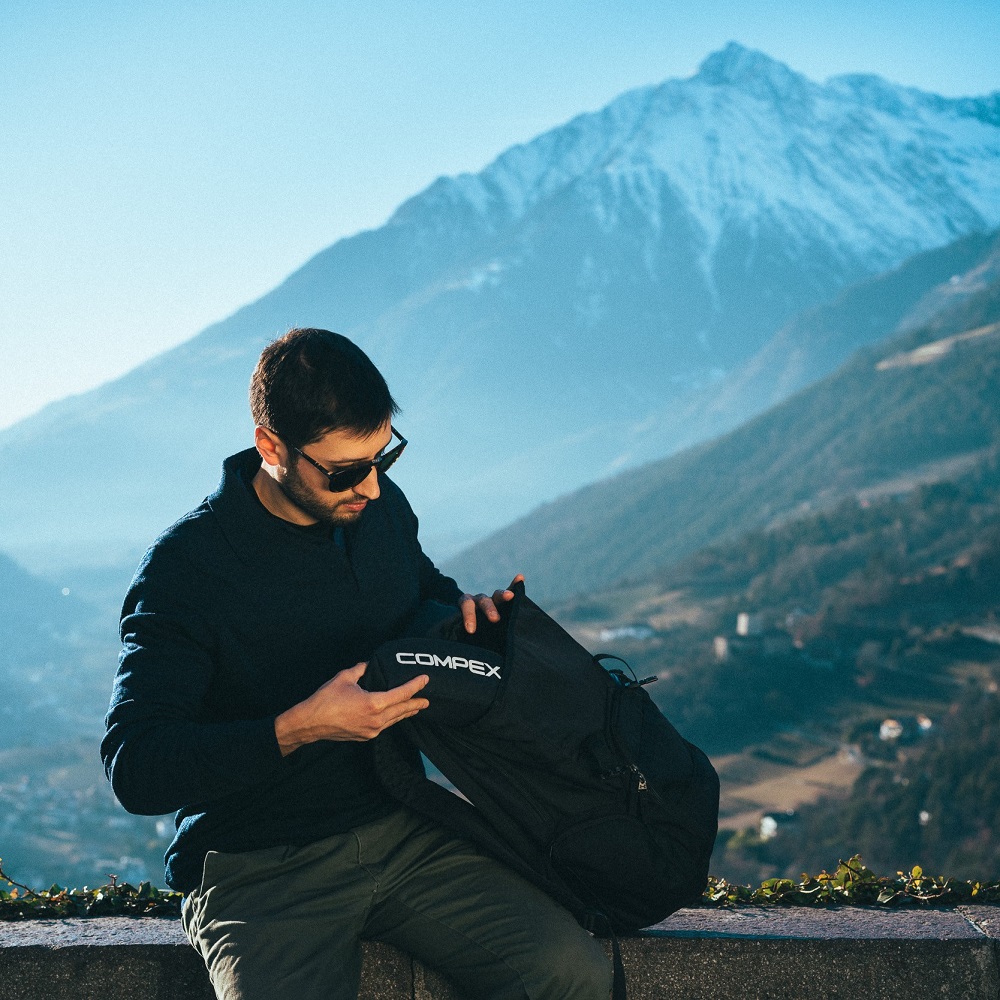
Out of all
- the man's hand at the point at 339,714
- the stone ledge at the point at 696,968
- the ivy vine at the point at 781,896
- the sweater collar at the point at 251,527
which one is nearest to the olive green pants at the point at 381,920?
the stone ledge at the point at 696,968

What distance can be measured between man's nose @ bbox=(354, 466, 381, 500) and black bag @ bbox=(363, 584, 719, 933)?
1.46ft

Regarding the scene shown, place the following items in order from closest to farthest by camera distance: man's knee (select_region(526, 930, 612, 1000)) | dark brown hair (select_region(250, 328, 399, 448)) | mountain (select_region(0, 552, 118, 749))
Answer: man's knee (select_region(526, 930, 612, 1000))
dark brown hair (select_region(250, 328, 399, 448))
mountain (select_region(0, 552, 118, 749))

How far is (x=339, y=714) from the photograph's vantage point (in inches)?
116

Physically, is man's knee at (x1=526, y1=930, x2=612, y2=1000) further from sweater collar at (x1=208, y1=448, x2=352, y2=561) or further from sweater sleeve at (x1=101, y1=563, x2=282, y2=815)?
sweater collar at (x1=208, y1=448, x2=352, y2=561)

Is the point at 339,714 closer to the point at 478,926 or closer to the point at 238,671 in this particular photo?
the point at 238,671

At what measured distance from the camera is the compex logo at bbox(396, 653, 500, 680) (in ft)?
10.3

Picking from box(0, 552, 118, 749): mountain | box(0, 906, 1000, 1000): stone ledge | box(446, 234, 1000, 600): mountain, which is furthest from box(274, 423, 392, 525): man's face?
box(446, 234, 1000, 600): mountain

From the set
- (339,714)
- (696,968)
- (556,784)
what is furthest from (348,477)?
(696,968)

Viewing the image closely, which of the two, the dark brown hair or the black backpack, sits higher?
the dark brown hair

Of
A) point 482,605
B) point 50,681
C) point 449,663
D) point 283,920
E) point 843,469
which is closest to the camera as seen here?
point 283,920

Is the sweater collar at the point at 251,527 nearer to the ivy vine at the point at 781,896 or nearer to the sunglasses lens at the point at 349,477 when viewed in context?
the sunglasses lens at the point at 349,477

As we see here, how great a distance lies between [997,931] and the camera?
11.8 feet

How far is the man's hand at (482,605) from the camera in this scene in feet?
11.4

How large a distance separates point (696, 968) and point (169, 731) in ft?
5.52
